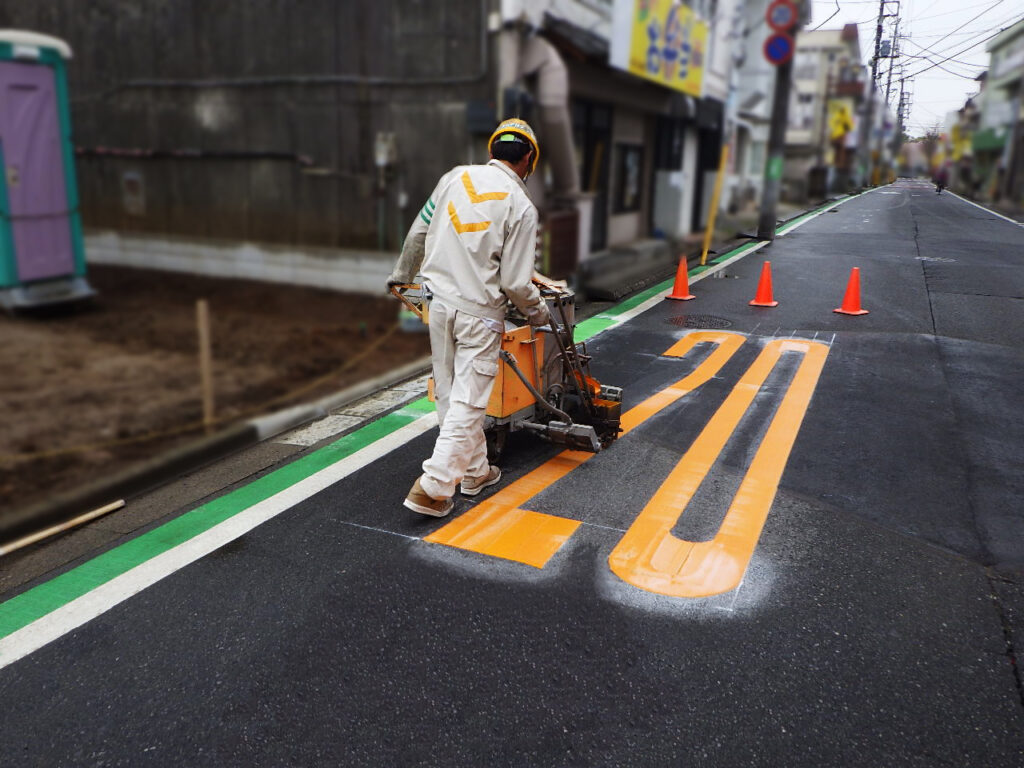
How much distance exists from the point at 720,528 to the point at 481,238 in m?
1.87

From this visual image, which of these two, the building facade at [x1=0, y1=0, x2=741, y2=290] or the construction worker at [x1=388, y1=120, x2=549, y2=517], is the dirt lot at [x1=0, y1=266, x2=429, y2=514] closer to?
the building facade at [x1=0, y1=0, x2=741, y2=290]

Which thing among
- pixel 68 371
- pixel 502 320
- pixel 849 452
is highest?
pixel 502 320

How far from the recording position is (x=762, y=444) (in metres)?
5.18

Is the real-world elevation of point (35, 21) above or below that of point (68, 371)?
above

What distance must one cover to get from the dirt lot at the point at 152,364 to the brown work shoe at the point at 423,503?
10.6 feet

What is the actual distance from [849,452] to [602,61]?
12058 mm

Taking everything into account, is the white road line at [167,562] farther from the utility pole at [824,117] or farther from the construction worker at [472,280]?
the utility pole at [824,117]

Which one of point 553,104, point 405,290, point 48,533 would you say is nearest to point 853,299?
point 553,104

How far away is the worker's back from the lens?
3.84m

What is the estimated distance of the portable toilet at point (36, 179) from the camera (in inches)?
423

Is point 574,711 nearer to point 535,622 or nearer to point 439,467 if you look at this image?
point 535,622

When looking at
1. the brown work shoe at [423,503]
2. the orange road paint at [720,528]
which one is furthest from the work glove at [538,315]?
the orange road paint at [720,528]

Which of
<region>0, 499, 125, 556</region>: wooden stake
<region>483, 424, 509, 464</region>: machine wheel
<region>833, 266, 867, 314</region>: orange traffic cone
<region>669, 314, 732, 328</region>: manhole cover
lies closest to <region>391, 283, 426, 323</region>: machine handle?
<region>483, 424, 509, 464</region>: machine wheel

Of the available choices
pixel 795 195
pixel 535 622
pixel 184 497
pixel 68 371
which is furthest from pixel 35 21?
pixel 795 195
